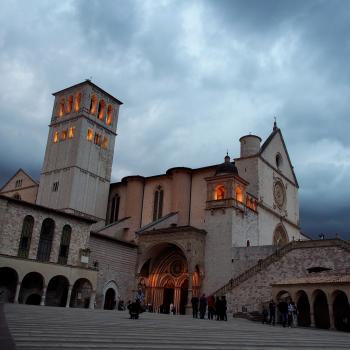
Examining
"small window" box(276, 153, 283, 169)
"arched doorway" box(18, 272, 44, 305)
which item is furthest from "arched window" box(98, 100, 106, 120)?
"arched doorway" box(18, 272, 44, 305)

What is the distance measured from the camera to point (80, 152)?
45.0 meters

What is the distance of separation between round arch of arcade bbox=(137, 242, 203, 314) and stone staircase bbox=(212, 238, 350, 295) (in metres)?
5.71

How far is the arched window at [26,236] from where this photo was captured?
2764cm

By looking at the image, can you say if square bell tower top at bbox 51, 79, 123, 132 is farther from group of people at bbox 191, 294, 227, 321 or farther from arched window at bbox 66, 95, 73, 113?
group of people at bbox 191, 294, 227, 321

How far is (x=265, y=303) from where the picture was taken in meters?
28.2

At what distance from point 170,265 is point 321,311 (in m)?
15.7

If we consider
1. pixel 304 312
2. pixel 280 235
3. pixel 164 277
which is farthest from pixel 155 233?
pixel 304 312

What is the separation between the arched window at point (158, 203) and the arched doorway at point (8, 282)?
57.5 ft

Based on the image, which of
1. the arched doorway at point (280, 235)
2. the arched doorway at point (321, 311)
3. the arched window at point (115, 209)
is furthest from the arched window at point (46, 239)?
the arched doorway at point (280, 235)

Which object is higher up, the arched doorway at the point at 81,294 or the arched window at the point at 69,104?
the arched window at the point at 69,104

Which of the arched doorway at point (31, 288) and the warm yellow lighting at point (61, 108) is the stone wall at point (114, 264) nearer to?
the arched doorway at point (31, 288)

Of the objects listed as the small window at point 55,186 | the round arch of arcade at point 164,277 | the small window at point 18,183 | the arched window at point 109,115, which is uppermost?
the arched window at point 109,115

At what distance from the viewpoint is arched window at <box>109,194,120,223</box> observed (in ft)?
151

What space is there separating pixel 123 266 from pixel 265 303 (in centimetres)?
1286
